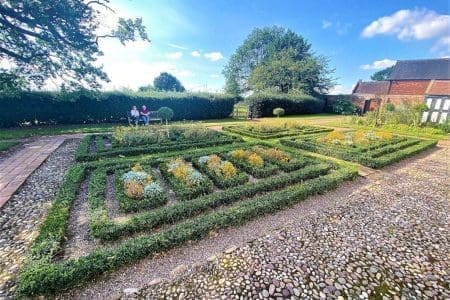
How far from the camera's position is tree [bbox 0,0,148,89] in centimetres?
1052

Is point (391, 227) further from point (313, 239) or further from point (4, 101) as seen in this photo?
point (4, 101)

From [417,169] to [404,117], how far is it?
10.6 m

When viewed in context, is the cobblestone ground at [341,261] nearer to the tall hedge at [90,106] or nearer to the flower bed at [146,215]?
the flower bed at [146,215]

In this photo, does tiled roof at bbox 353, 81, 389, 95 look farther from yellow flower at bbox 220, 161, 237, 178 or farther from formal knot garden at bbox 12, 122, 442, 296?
yellow flower at bbox 220, 161, 237, 178

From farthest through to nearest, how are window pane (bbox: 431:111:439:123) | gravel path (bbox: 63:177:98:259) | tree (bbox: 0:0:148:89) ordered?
window pane (bbox: 431:111:439:123)
tree (bbox: 0:0:148:89)
gravel path (bbox: 63:177:98:259)

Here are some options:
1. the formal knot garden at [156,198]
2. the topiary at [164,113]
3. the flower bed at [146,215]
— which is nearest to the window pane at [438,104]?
the formal knot garden at [156,198]

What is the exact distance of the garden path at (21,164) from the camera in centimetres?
467

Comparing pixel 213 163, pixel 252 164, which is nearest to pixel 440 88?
pixel 252 164

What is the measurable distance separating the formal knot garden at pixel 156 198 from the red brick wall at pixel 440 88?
13.4 meters

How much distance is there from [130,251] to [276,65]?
31.8 metres

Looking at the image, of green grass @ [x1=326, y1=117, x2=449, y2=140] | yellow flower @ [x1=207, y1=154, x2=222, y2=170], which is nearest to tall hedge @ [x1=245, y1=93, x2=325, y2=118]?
green grass @ [x1=326, y1=117, x2=449, y2=140]

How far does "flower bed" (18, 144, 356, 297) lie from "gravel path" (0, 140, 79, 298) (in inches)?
8.3

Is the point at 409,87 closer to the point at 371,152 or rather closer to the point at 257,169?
the point at 371,152

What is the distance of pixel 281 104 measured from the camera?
24.0 metres
